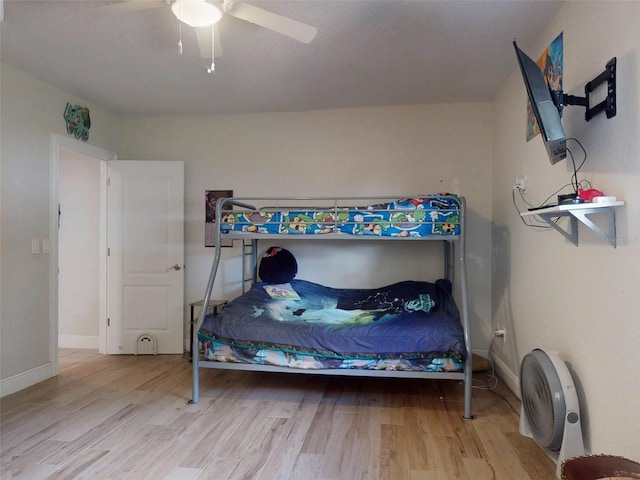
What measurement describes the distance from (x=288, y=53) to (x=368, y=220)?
1.32 meters

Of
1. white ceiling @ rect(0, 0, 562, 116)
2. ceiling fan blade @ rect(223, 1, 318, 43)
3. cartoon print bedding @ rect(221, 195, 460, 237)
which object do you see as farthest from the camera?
cartoon print bedding @ rect(221, 195, 460, 237)

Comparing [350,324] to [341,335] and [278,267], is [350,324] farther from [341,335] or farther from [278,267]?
[278,267]

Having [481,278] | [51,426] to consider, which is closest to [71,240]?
[51,426]

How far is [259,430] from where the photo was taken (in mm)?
2381

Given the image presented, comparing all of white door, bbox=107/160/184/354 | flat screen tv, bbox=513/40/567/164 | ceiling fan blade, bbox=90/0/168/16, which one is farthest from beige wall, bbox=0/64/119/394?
flat screen tv, bbox=513/40/567/164

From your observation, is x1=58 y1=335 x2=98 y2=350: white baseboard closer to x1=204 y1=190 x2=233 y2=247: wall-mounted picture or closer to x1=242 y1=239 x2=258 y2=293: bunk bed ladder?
x1=204 y1=190 x2=233 y2=247: wall-mounted picture

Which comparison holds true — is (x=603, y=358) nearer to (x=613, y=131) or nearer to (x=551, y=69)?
(x=613, y=131)

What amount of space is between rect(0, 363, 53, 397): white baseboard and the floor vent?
79 cm

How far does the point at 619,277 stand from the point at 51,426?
3.25 m

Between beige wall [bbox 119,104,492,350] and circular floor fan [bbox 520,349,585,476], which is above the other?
beige wall [bbox 119,104,492,350]

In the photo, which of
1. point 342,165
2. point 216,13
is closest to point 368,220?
point 342,165

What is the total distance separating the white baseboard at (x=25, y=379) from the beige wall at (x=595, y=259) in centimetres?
382

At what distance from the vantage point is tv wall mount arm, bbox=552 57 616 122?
64.4 inches

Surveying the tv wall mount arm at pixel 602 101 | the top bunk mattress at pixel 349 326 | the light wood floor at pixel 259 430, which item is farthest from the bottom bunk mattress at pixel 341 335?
the tv wall mount arm at pixel 602 101
